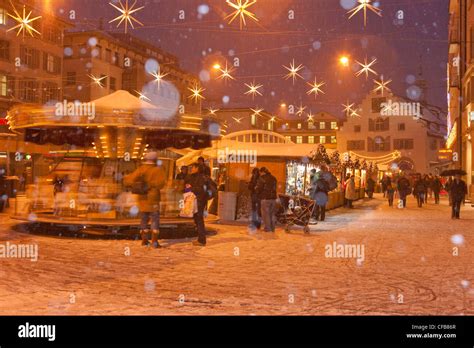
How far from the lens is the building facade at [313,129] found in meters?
107

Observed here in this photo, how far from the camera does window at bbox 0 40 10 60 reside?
44.7 m

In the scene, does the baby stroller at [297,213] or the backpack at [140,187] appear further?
the baby stroller at [297,213]

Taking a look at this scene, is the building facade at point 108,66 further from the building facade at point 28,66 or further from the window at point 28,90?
the window at point 28,90

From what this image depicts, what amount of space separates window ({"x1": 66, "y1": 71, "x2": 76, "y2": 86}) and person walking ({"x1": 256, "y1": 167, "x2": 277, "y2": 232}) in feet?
140

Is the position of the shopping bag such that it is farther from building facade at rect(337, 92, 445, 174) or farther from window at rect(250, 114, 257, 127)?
window at rect(250, 114, 257, 127)

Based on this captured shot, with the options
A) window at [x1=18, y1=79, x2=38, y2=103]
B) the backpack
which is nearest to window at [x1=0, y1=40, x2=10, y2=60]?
window at [x1=18, y1=79, x2=38, y2=103]

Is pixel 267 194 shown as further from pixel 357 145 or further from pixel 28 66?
pixel 357 145

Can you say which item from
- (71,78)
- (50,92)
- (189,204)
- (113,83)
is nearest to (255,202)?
(189,204)

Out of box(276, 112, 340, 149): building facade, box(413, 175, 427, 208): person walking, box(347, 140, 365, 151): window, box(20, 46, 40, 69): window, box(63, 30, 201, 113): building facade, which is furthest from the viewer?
box(276, 112, 340, 149): building facade

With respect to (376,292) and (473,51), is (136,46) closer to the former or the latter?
(473,51)

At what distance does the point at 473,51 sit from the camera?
110 feet

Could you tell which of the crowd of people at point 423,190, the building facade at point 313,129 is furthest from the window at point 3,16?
the building facade at point 313,129

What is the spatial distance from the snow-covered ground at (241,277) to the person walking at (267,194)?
101 centimetres
